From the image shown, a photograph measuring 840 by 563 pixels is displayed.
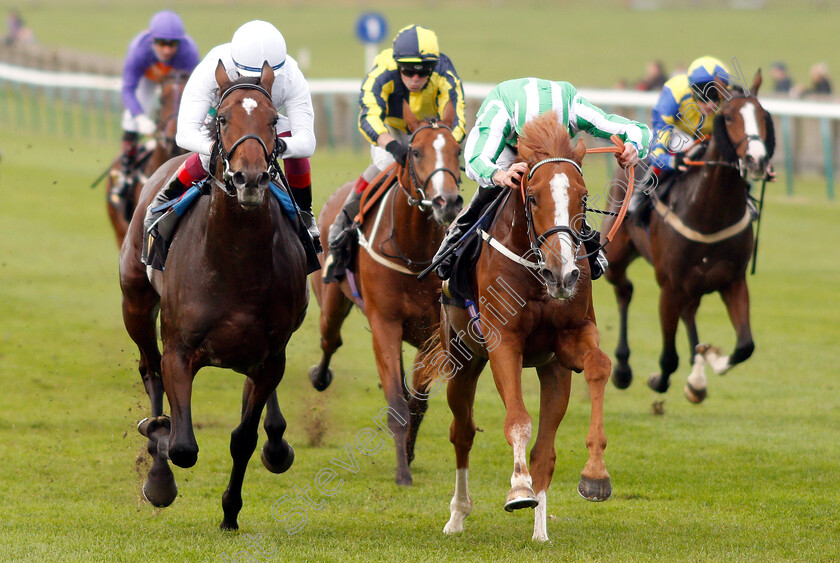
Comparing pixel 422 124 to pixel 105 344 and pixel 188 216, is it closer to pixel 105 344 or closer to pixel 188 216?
pixel 188 216

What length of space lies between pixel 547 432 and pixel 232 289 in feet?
5.39

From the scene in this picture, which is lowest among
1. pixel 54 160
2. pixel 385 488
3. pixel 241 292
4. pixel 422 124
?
pixel 54 160

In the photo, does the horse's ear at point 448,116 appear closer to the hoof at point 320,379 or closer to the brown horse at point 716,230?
the brown horse at point 716,230

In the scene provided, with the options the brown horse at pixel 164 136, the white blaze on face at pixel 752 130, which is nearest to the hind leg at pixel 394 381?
the white blaze on face at pixel 752 130

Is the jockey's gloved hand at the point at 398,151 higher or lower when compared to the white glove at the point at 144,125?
higher

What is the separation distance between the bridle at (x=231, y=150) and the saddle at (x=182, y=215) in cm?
40

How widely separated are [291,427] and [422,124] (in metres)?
2.75

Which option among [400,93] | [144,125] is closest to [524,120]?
[400,93]

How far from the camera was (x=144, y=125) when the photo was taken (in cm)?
1103

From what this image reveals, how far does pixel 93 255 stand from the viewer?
15.9 metres

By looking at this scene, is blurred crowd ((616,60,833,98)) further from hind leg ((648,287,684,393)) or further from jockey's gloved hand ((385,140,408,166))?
jockey's gloved hand ((385,140,408,166))

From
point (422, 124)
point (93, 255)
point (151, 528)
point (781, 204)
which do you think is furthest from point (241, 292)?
point (781, 204)

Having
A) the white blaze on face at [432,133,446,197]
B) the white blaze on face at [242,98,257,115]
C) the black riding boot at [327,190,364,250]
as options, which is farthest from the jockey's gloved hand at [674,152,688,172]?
the white blaze on face at [242,98,257,115]

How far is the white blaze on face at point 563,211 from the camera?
5176 millimetres
